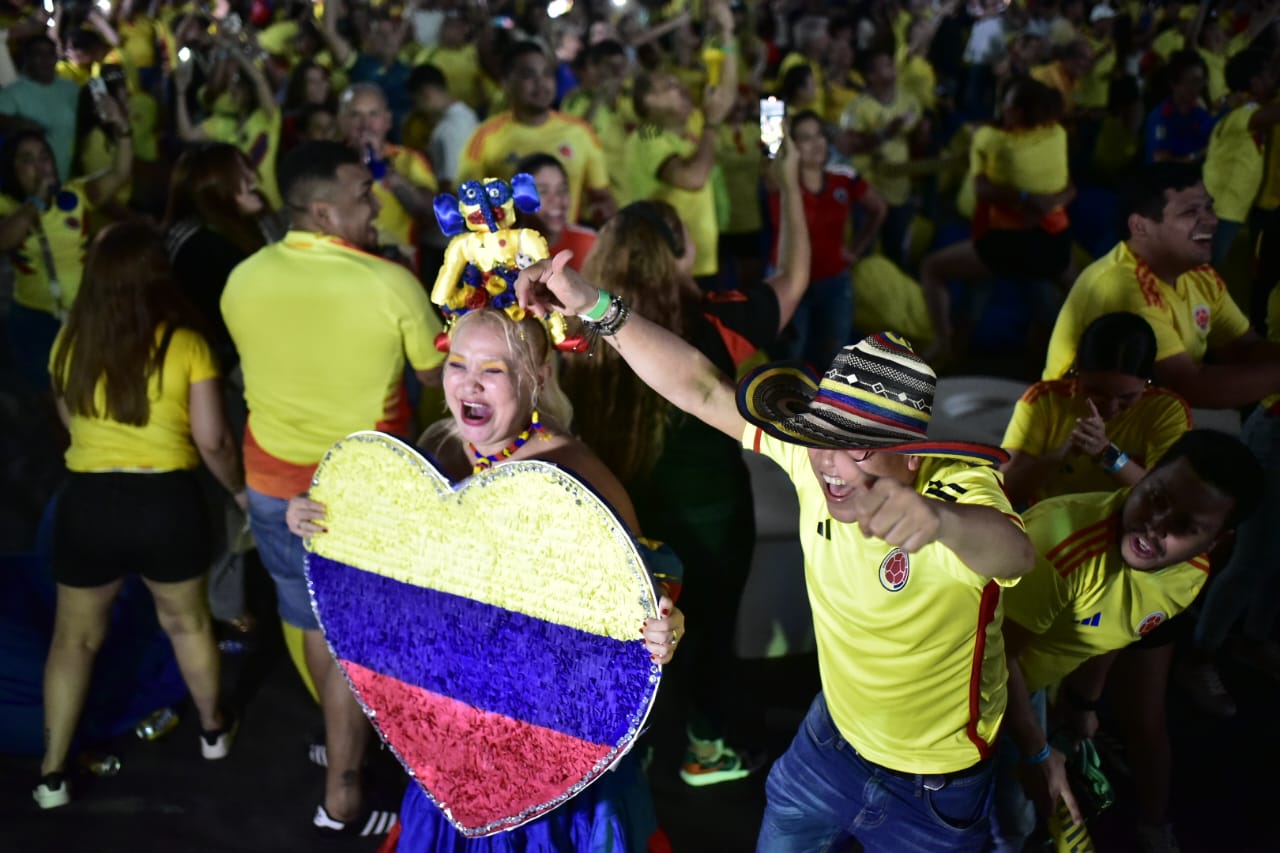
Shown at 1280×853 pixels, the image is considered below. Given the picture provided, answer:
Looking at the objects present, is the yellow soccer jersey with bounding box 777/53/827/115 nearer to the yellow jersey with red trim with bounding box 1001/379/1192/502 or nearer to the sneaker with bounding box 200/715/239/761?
the yellow jersey with red trim with bounding box 1001/379/1192/502

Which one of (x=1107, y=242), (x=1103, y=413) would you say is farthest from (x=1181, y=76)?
(x=1103, y=413)

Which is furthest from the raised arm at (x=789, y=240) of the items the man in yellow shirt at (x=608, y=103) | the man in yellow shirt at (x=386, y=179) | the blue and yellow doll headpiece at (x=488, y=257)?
the man in yellow shirt at (x=608, y=103)

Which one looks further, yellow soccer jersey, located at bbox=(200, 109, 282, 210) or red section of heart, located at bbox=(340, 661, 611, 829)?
yellow soccer jersey, located at bbox=(200, 109, 282, 210)

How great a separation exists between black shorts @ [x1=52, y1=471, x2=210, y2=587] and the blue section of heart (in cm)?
94

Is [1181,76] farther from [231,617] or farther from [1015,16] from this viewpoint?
[231,617]

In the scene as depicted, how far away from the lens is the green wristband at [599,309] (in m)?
2.01

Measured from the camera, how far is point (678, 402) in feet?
6.89

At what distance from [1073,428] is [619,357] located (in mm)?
1125

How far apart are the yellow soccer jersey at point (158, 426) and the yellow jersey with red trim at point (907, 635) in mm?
1669

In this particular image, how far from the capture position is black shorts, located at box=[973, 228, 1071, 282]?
561 centimetres

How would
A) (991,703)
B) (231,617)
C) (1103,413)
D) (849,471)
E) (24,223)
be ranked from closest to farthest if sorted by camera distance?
(849,471) < (991,703) < (1103,413) < (231,617) < (24,223)

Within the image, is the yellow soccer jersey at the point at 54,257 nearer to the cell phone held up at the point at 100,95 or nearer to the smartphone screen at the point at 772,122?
the cell phone held up at the point at 100,95

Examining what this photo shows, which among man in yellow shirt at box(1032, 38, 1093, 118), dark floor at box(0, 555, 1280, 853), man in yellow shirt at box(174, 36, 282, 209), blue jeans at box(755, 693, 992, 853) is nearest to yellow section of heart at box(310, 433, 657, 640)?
blue jeans at box(755, 693, 992, 853)

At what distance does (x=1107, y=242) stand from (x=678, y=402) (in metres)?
5.95
